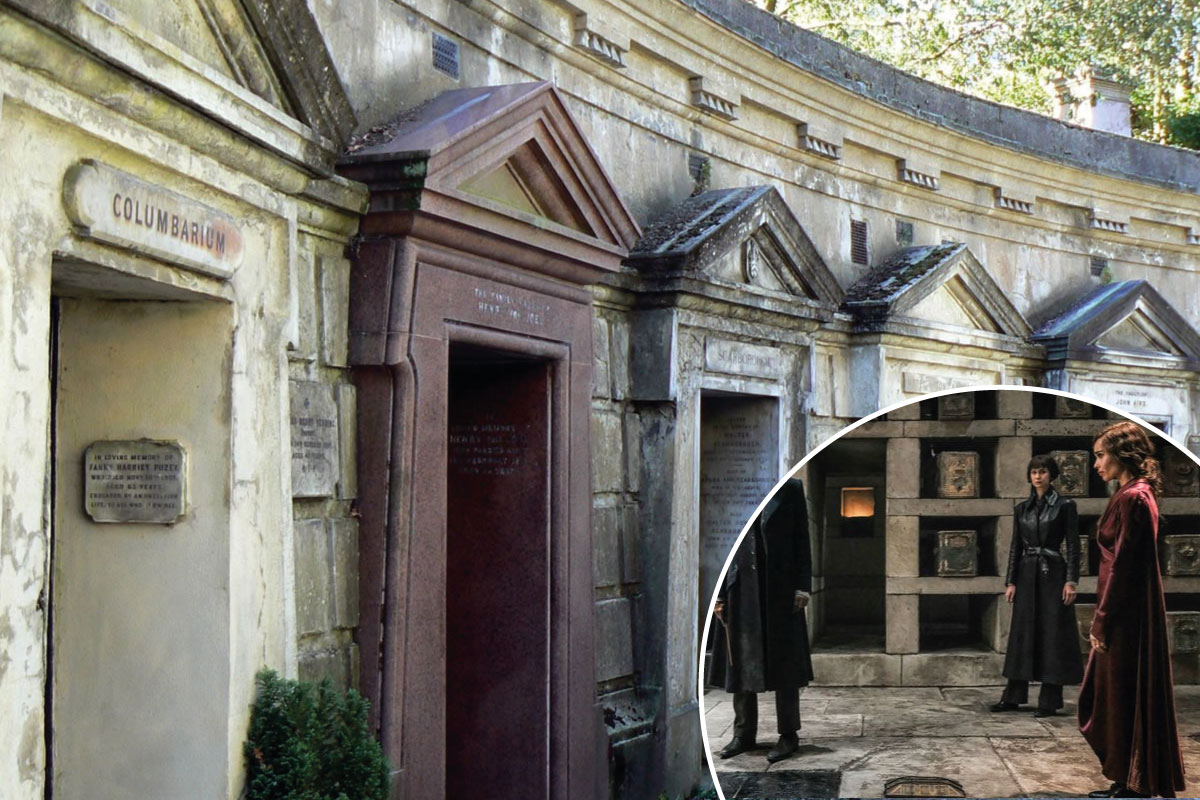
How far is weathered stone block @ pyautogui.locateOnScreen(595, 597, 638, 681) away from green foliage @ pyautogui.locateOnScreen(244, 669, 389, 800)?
2.21 meters

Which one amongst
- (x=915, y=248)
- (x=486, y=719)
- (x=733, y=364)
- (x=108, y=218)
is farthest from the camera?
(x=915, y=248)

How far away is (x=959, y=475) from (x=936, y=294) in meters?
8.21

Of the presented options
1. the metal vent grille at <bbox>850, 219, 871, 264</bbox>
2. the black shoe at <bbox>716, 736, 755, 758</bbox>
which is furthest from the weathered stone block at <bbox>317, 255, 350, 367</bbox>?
the metal vent grille at <bbox>850, 219, 871, 264</bbox>

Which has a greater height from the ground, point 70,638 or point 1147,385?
point 1147,385

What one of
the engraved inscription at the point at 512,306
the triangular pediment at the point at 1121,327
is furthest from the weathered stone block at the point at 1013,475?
the triangular pediment at the point at 1121,327

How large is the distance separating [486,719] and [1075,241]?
806 centimetres

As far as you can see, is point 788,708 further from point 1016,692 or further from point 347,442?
point 347,442

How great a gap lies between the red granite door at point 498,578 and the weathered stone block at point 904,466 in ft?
12.1

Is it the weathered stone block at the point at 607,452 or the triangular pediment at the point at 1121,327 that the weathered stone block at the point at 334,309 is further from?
the triangular pediment at the point at 1121,327

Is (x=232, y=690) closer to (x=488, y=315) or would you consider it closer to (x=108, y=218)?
(x=108, y=218)

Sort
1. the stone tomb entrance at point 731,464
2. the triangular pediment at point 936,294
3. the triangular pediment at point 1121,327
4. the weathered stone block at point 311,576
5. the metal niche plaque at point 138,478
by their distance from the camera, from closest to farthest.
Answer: the metal niche plaque at point 138,478, the weathered stone block at point 311,576, the stone tomb entrance at point 731,464, the triangular pediment at point 936,294, the triangular pediment at point 1121,327

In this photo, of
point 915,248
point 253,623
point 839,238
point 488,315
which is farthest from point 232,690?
point 915,248

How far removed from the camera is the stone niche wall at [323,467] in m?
5.15

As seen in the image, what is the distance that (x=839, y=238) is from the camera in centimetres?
1033
